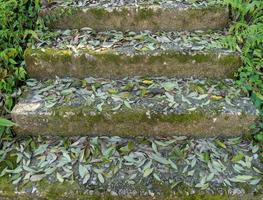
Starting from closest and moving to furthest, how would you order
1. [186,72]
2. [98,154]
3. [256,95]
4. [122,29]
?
[98,154], [256,95], [186,72], [122,29]

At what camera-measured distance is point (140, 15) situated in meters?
2.83

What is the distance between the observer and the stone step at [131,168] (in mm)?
2055

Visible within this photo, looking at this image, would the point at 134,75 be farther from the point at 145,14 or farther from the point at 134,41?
the point at 145,14

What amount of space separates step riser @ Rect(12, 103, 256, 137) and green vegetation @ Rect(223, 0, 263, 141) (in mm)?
257

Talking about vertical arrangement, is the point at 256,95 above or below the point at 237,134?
above

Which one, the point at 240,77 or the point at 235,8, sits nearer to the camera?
the point at 240,77

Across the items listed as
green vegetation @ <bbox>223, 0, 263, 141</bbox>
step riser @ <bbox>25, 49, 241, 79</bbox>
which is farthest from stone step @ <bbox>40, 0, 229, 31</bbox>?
step riser @ <bbox>25, 49, 241, 79</bbox>

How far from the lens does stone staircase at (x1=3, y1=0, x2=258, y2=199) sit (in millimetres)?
2340

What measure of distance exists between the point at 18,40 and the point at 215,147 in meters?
1.83

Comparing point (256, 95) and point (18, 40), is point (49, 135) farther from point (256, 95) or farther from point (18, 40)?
point (256, 95)

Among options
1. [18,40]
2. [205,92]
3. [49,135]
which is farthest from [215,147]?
[18,40]

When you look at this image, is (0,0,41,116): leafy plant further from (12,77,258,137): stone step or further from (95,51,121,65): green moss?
(95,51,121,65): green moss

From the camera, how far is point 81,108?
236cm

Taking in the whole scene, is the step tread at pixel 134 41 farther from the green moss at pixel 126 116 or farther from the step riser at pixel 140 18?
the green moss at pixel 126 116
